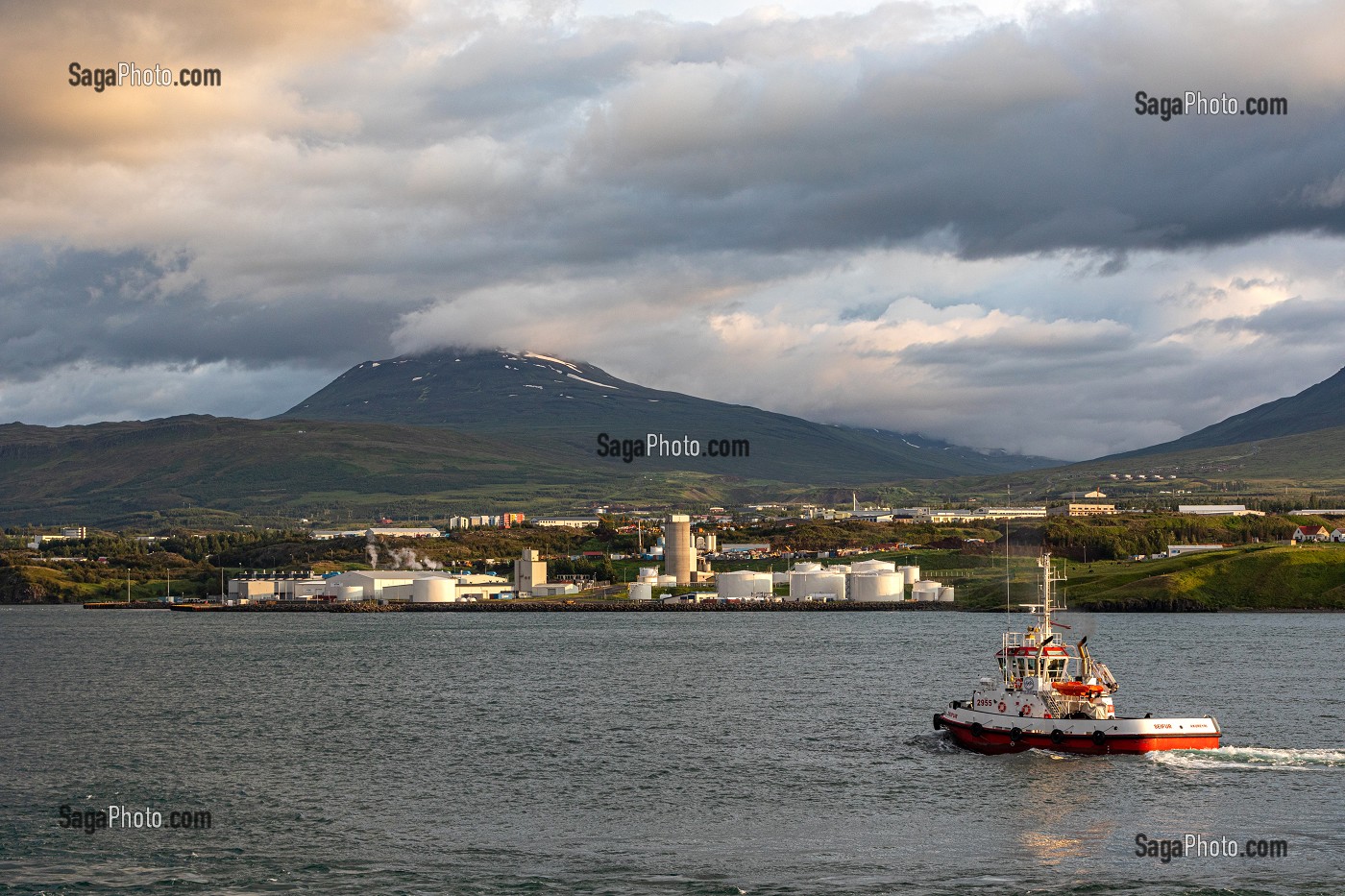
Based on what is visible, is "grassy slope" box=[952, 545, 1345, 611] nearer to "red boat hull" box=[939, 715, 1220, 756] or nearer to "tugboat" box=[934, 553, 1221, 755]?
"tugboat" box=[934, 553, 1221, 755]

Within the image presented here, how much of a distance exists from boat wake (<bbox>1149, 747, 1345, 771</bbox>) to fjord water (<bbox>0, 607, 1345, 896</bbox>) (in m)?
0.18

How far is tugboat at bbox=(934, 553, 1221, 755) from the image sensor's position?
175ft

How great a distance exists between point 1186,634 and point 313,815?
96.2 metres

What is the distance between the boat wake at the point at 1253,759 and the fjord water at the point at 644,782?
0.60ft

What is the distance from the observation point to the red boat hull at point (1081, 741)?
53.2m

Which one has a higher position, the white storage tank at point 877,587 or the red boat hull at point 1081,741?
the white storage tank at point 877,587

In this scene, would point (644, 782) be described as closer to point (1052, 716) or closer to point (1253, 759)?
point (1052, 716)

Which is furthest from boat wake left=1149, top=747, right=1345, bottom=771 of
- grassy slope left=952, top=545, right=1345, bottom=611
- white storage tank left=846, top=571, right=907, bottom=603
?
white storage tank left=846, top=571, right=907, bottom=603

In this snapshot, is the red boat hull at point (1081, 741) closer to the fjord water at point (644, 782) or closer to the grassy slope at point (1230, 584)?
the fjord water at point (644, 782)

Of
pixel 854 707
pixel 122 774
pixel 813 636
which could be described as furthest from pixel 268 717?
pixel 813 636

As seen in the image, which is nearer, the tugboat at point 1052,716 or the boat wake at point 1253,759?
the boat wake at point 1253,759

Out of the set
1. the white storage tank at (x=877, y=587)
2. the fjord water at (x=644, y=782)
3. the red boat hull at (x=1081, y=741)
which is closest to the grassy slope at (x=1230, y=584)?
the white storage tank at (x=877, y=587)

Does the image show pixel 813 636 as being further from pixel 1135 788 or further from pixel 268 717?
pixel 1135 788

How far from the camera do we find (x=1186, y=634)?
399 feet
